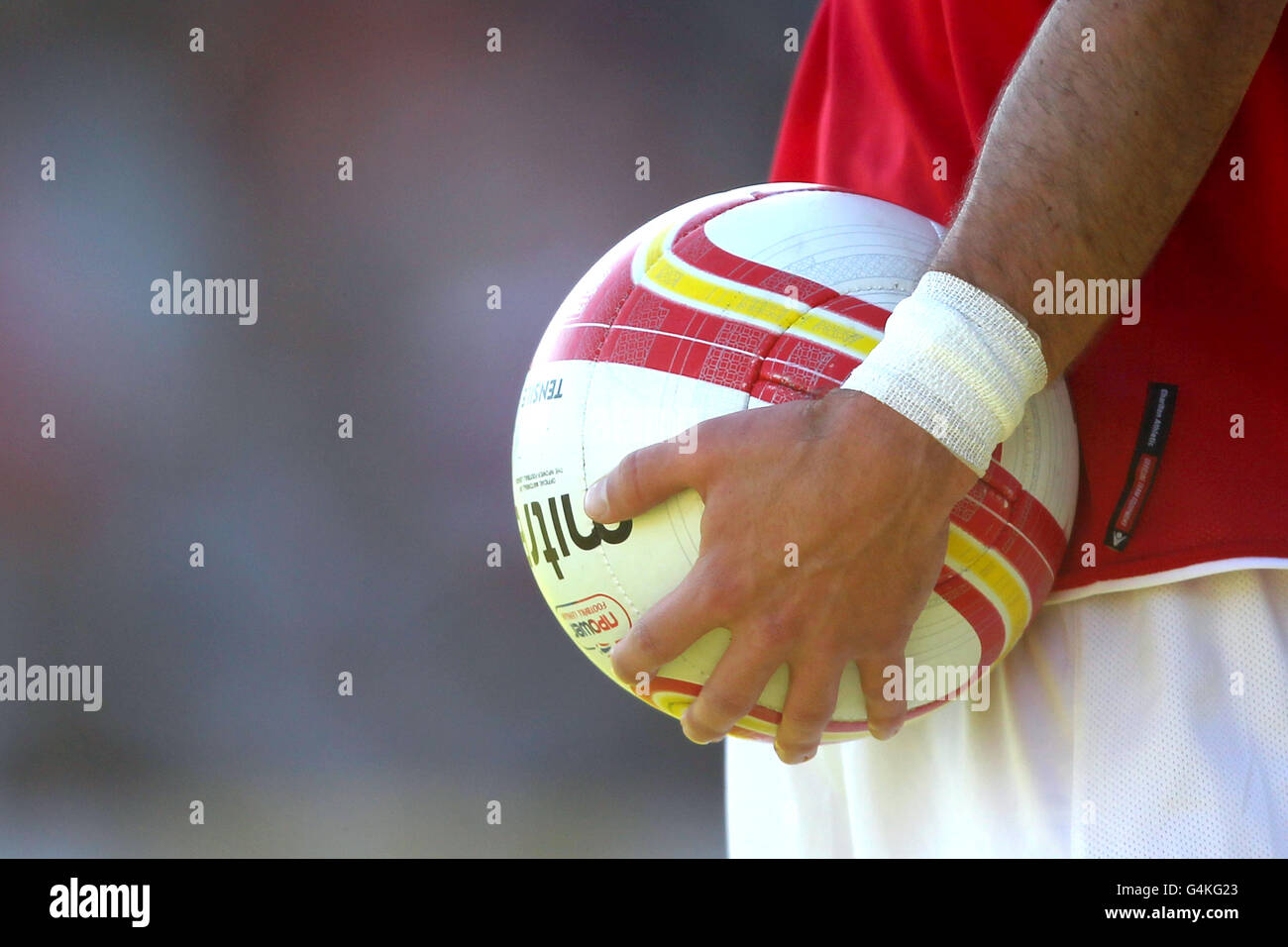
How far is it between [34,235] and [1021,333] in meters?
5.54

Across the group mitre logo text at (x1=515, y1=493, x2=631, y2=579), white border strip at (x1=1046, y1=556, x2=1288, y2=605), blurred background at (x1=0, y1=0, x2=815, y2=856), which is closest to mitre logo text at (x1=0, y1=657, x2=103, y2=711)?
blurred background at (x1=0, y1=0, x2=815, y2=856)

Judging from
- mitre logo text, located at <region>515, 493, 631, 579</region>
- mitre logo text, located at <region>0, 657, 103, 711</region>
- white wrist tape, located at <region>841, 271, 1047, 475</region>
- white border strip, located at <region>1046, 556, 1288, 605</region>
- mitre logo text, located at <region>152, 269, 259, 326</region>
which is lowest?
white border strip, located at <region>1046, 556, 1288, 605</region>

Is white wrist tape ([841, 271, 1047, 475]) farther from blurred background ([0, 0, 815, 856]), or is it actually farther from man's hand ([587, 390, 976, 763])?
blurred background ([0, 0, 815, 856])

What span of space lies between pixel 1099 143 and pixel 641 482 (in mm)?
531

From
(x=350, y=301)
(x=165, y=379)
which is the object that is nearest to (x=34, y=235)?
(x=165, y=379)

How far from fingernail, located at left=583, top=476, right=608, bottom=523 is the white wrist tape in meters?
0.27

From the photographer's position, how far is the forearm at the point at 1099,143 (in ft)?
4.04

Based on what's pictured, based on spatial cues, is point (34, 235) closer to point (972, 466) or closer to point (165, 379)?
point (165, 379)

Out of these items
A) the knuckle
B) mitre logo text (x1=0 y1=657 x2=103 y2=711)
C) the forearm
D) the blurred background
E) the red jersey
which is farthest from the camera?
mitre logo text (x1=0 y1=657 x2=103 y2=711)

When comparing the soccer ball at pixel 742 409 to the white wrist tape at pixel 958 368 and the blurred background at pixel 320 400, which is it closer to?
the white wrist tape at pixel 958 368

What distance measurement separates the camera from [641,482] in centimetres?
135

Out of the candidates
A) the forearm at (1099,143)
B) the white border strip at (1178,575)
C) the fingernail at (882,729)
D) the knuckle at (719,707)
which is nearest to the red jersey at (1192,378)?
the white border strip at (1178,575)

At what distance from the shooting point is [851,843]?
1816 mm

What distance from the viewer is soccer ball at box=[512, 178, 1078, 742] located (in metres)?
1.40
